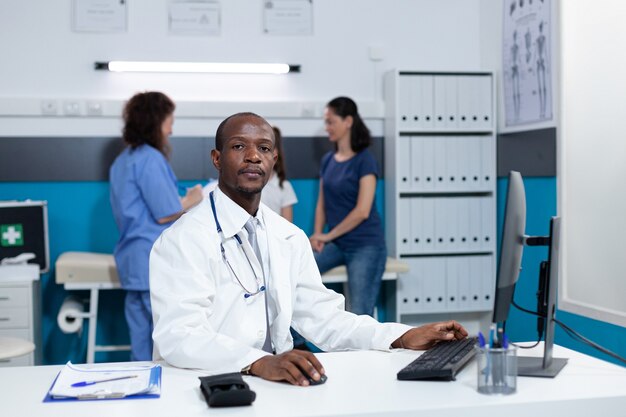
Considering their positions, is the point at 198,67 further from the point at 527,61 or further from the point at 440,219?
the point at 527,61

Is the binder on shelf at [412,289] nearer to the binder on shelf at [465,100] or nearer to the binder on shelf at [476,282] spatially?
the binder on shelf at [476,282]

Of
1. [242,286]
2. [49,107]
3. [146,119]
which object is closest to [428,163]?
[146,119]

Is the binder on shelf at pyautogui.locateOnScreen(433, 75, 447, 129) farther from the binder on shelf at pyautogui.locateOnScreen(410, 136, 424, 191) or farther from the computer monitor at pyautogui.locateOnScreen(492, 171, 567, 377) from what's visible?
the computer monitor at pyautogui.locateOnScreen(492, 171, 567, 377)

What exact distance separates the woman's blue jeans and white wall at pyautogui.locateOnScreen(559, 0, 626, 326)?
5.03ft

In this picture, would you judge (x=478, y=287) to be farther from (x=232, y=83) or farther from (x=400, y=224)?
(x=232, y=83)

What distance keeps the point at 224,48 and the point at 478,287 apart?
196cm

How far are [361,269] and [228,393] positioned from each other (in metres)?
2.70

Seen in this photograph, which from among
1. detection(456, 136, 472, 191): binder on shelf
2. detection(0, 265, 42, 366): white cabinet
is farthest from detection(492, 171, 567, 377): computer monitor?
detection(456, 136, 472, 191): binder on shelf

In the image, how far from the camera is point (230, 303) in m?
1.84

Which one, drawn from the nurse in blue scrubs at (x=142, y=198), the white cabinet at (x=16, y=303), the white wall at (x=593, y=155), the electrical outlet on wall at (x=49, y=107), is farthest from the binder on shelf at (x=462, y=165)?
the white cabinet at (x=16, y=303)

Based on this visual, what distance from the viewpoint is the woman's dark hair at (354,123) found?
13.6ft

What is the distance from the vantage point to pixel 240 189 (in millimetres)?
1904

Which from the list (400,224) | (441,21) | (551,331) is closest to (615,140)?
(551,331)

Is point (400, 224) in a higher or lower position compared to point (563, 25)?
lower
